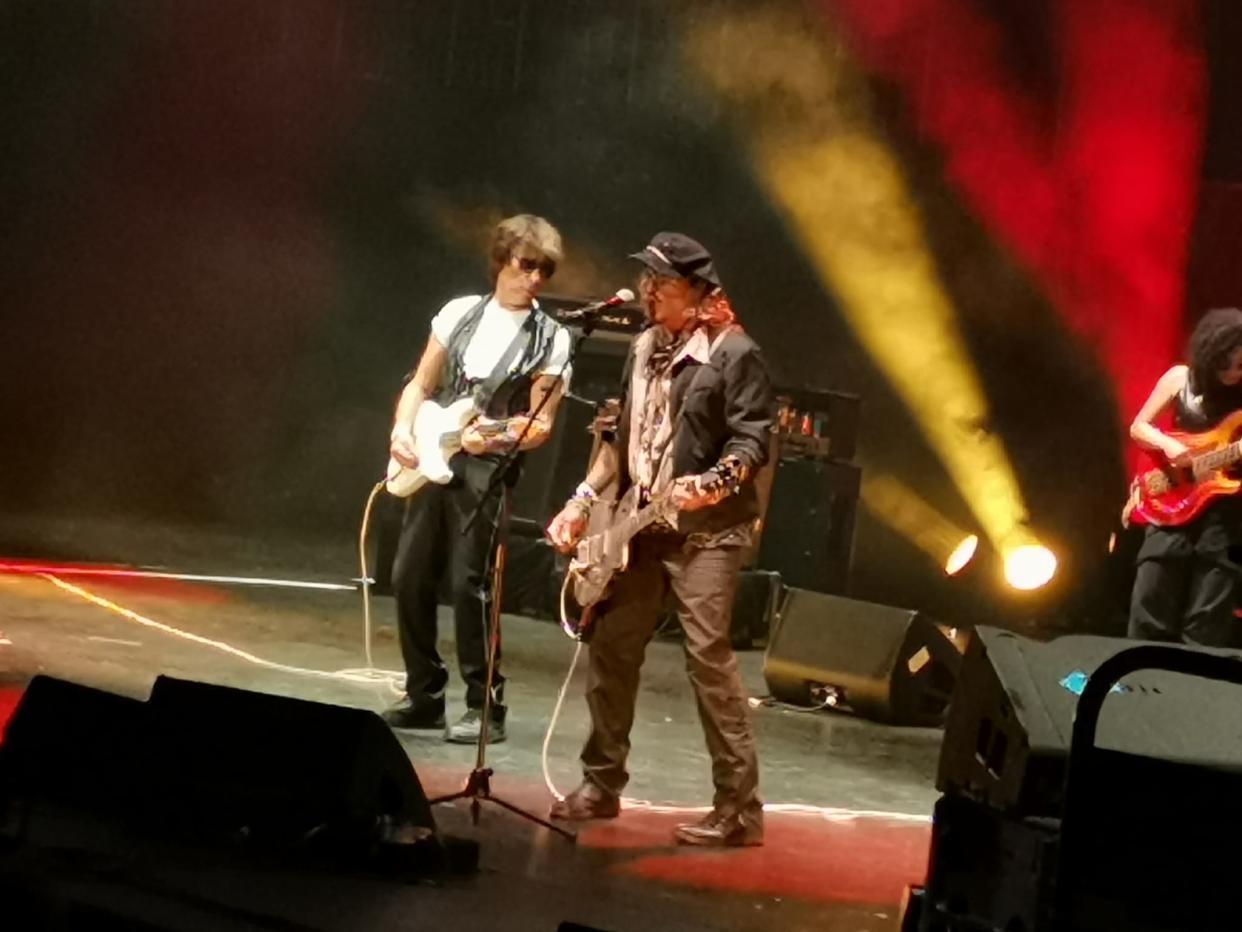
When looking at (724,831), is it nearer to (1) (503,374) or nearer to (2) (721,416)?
(2) (721,416)

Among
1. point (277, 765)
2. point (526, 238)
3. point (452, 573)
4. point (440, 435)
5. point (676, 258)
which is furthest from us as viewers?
point (452, 573)

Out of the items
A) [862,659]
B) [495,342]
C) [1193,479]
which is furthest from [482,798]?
[1193,479]

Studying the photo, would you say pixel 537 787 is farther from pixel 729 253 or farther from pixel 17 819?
pixel 729 253

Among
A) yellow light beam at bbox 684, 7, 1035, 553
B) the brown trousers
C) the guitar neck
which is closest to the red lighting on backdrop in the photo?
yellow light beam at bbox 684, 7, 1035, 553

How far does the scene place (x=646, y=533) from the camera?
5.28 meters

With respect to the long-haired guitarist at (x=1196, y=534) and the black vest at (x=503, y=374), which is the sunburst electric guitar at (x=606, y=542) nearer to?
the black vest at (x=503, y=374)

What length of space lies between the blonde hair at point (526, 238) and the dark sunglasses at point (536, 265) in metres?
0.01

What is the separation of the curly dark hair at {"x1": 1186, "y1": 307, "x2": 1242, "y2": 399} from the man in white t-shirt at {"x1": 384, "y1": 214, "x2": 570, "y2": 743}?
2423 mm

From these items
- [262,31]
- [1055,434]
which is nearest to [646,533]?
[1055,434]

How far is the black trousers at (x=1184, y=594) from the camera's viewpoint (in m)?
6.82

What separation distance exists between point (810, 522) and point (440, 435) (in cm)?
415

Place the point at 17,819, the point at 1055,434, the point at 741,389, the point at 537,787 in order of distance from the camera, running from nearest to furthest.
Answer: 1. the point at 17,819
2. the point at 741,389
3. the point at 537,787
4. the point at 1055,434

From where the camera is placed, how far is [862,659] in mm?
7598

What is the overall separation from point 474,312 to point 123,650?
2199 mm
